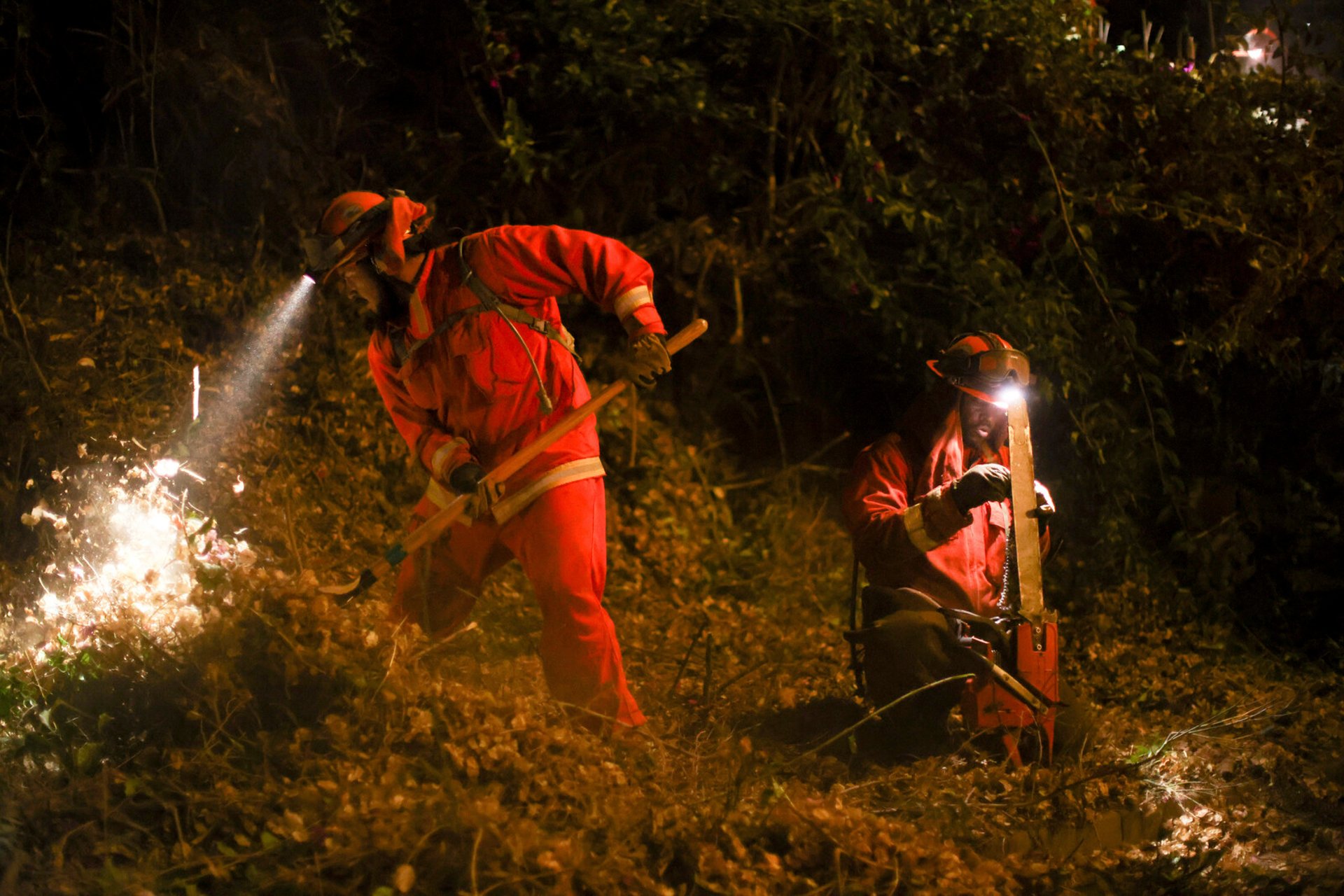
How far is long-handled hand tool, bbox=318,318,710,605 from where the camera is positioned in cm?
325

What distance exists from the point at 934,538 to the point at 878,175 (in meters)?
2.47

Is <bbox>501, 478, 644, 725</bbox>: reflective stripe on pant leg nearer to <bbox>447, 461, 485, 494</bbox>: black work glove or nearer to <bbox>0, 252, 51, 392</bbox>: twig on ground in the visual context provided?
<bbox>447, 461, 485, 494</bbox>: black work glove

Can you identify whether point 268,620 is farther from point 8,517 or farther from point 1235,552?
point 1235,552

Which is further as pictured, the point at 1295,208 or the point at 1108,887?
the point at 1295,208

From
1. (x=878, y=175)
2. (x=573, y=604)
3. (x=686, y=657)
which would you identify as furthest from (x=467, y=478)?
(x=878, y=175)

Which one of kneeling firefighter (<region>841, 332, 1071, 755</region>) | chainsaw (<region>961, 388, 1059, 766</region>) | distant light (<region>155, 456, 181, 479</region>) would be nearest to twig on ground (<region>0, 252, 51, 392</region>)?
distant light (<region>155, 456, 181, 479</region>)

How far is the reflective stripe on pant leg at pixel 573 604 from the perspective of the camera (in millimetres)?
3330

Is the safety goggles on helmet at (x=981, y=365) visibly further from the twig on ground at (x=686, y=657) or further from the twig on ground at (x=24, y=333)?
the twig on ground at (x=24, y=333)

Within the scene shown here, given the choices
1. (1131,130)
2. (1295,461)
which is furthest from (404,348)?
(1295,461)

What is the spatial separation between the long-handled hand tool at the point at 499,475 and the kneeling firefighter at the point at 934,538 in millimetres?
904

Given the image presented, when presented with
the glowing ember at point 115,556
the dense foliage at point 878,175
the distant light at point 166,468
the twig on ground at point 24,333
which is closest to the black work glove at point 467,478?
the glowing ember at point 115,556

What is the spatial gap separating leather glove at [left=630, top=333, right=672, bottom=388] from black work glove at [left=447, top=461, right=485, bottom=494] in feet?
1.88

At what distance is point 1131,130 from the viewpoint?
548 cm

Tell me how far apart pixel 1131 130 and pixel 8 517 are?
569 cm
